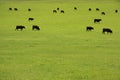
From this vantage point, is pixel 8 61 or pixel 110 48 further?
pixel 110 48

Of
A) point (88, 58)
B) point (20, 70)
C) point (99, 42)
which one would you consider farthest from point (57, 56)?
point (99, 42)

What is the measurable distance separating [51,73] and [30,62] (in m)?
2.57

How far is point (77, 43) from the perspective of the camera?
2373cm

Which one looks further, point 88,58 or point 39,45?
point 39,45

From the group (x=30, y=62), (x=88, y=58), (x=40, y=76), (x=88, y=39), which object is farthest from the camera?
(x=88, y=39)

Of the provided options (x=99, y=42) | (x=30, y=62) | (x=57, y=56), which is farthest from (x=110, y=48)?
(x=30, y=62)

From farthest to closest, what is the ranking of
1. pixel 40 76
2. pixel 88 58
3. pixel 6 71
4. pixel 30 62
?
pixel 88 58 < pixel 30 62 < pixel 6 71 < pixel 40 76

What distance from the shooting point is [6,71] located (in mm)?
14930

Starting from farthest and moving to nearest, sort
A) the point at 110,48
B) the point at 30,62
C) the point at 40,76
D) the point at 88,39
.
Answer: the point at 88,39, the point at 110,48, the point at 30,62, the point at 40,76

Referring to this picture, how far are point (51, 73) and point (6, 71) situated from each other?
6.04 feet

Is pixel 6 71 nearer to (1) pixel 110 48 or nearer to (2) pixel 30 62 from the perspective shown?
(2) pixel 30 62

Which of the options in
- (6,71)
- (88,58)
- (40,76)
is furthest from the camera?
(88,58)

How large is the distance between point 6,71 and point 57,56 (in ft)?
13.9

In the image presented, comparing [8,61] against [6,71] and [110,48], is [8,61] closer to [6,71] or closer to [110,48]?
[6,71]
